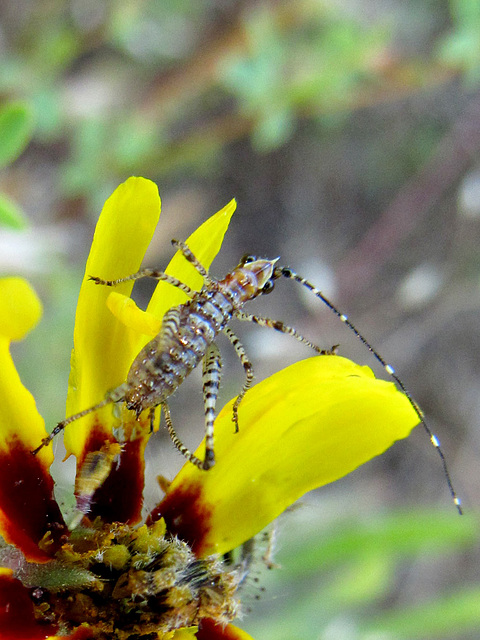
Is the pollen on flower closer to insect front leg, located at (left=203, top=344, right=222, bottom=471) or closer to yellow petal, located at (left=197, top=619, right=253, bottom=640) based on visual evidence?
yellow petal, located at (left=197, top=619, right=253, bottom=640)

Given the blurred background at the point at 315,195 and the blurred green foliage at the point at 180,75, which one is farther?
the blurred green foliage at the point at 180,75

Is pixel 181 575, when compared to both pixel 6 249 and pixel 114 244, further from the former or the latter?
pixel 6 249

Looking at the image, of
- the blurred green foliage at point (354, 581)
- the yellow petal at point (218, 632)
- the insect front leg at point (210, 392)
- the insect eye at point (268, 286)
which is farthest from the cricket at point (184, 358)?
the blurred green foliage at point (354, 581)

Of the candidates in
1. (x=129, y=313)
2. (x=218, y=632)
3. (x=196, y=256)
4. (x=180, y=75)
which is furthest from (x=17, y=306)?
(x=180, y=75)

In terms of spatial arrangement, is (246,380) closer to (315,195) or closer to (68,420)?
(68,420)

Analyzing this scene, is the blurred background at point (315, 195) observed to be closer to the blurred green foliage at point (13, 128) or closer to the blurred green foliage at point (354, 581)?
the blurred green foliage at point (354, 581)
